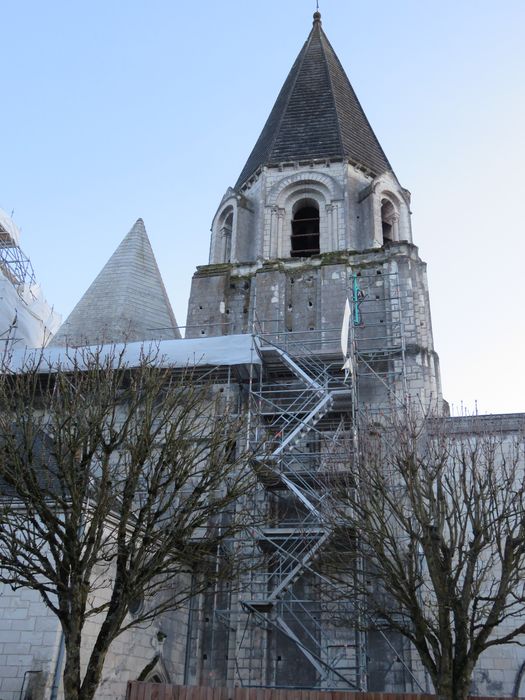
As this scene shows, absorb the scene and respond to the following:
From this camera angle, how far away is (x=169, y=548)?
9.52 meters

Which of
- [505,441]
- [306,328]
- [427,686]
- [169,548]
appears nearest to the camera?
[169,548]

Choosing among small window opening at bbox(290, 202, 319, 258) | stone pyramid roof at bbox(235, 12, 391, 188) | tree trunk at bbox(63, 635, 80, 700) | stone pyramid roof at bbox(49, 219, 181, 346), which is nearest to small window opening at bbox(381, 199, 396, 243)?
Result: stone pyramid roof at bbox(235, 12, 391, 188)

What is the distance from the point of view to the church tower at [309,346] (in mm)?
13852

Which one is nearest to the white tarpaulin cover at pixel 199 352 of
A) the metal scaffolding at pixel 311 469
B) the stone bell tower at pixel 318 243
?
the metal scaffolding at pixel 311 469

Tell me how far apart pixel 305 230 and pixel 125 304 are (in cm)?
606

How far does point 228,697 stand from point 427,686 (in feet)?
15.6

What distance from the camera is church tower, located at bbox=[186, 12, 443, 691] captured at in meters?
13.9

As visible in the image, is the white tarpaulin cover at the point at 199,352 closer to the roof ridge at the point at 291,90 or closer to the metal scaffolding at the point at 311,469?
the metal scaffolding at the point at 311,469

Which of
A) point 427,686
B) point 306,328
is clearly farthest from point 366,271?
point 427,686

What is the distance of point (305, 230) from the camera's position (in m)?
22.5

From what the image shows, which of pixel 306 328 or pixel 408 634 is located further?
pixel 306 328

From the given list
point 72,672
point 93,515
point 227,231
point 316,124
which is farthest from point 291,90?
point 72,672

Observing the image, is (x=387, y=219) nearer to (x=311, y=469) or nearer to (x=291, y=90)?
(x=291, y=90)

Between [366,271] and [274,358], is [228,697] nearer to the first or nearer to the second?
[274,358]
